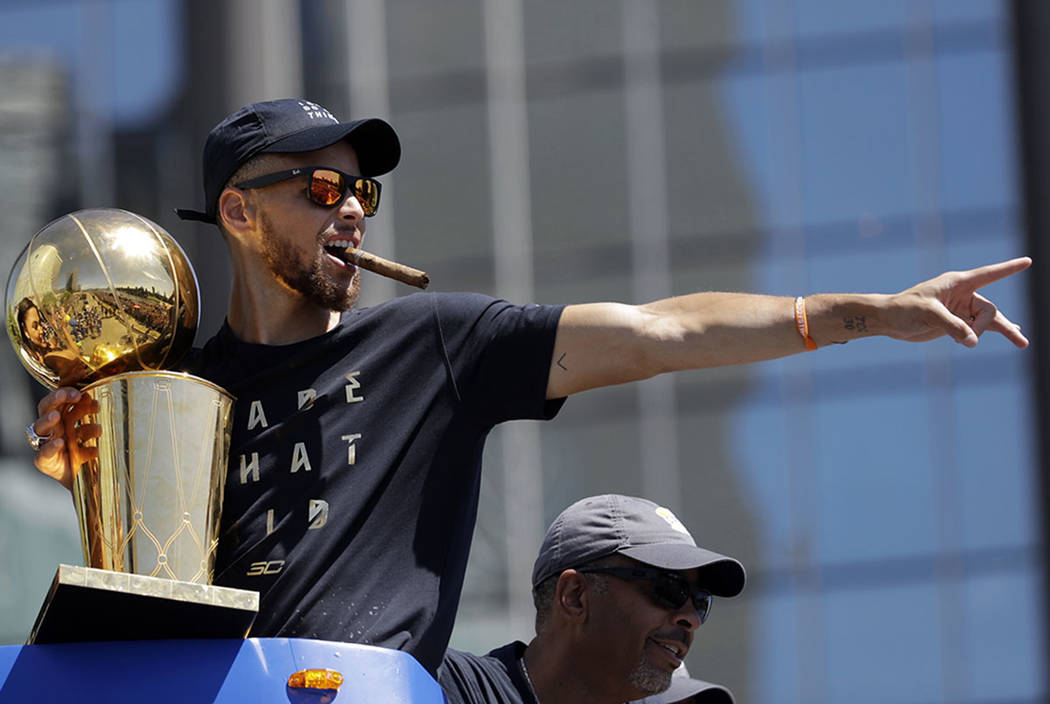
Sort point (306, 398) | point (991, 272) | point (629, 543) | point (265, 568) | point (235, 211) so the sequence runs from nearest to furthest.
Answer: point (991, 272) → point (265, 568) → point (306, 398) → point (235, 211) → point (629, 543)

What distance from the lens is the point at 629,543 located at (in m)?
4.30

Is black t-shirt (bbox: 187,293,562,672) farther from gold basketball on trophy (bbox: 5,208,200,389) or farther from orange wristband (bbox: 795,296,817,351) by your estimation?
orange wristband (bbox: 795,296,817,351)

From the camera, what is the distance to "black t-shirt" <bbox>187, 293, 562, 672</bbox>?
10.5ft

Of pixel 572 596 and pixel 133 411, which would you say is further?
pixel 572 596

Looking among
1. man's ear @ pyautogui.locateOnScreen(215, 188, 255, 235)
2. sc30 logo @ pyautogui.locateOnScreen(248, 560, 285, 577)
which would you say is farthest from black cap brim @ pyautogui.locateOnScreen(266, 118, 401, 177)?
sc30 logo @ pyautogui.locateOnScreen(248, 560, 285, 577)

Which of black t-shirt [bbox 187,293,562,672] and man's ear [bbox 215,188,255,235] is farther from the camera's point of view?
man's ear [bbox 215,188,255,235]

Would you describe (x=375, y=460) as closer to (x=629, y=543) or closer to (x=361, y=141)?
(x=361, y=141)

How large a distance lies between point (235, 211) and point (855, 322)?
47.8 inches

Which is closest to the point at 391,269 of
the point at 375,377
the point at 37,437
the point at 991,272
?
the point at 375,377

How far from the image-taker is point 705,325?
3.24m

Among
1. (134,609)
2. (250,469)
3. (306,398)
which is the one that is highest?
(306,398)

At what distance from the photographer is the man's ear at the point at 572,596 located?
4301mm

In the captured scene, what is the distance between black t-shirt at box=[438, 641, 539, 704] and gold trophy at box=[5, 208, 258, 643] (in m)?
0.82

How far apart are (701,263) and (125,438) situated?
10983 mm
